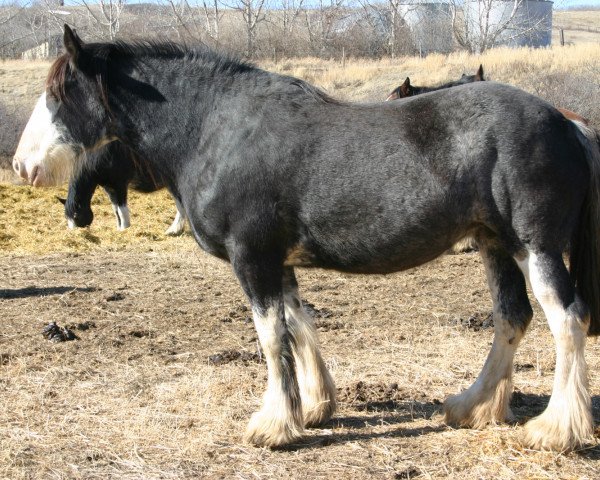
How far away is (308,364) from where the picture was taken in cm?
483

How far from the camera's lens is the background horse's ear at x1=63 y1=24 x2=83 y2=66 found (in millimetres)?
4461

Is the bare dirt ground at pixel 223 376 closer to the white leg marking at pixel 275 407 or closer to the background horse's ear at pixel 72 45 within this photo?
the white leg marking at pixel 275 407

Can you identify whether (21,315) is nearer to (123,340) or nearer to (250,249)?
(123,340)

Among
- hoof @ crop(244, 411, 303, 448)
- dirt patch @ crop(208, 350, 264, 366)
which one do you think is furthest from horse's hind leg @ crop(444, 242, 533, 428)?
dirt patch @ crop(208, 350, 264, 366)

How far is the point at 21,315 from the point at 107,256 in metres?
2.83

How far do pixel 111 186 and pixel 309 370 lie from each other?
6.99 m

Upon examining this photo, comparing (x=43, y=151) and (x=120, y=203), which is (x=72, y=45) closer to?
(x=43, y=151)

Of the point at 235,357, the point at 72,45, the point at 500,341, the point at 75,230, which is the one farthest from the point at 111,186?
the point at 500,341

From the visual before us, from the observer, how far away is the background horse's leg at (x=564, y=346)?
4.08 m

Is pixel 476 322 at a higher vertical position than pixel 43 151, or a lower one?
lower

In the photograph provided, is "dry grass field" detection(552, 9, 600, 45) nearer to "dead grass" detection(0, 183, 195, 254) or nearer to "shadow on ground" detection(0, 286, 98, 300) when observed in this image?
"dead grass" detection(0, 183, 195, 254)

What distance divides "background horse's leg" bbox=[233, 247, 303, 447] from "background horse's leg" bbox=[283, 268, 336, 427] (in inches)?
10.7

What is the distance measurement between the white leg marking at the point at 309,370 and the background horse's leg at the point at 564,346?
1276 mm

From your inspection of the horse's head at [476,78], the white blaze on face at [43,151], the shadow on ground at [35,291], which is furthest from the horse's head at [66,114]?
the horse's head at [476,78]
